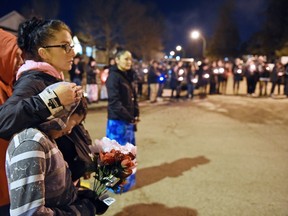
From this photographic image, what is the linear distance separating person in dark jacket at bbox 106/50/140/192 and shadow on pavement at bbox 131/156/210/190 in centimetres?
48

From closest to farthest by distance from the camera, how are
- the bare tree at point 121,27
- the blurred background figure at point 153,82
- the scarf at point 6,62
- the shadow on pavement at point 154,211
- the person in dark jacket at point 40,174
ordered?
the person in dark jacket at point 40,174
the scarf at point 6,62
the shadow on pavement at point 154,211
the blurred background figure at point 153,82
the bare tree at point 121,27

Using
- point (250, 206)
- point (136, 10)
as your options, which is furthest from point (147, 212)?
point (136, 10)

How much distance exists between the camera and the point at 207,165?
575 cm

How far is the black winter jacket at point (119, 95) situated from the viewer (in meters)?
4.37

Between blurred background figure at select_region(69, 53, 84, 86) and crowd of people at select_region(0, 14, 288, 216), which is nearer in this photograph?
crowd of people at select_region(0, 14, 288, 216)

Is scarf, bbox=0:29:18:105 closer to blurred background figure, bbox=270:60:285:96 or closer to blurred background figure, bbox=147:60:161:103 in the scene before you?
blurred background figure, bbox=147:60:161:103

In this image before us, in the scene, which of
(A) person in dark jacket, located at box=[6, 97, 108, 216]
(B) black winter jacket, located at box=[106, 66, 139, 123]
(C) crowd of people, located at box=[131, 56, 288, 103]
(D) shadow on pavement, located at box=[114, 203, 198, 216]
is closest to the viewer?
(A) person in dark jacket, located at box=[6, 97, 108, 216]

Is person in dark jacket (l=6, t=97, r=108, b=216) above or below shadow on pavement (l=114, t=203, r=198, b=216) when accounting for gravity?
above

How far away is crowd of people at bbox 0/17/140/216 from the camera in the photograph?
1.45 m

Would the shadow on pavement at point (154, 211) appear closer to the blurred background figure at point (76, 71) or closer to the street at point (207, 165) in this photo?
the street at point (207, 165)

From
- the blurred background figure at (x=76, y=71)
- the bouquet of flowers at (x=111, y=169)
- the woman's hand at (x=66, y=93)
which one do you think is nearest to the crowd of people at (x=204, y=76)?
the blurred background figure at (x=76, y=71)

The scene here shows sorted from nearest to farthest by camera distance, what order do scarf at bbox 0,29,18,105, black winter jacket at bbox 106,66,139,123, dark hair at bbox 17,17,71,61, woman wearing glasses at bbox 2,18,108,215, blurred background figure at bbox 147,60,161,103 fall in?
woman wearing glasses at bbox 2,18,108,215, dark hair at bbox 17,17,71,61, scarf at bbox 0,29,18,105, black winter jacket at bbox 106,66,139,123, blurred background figure at bbox 147,60,161,103

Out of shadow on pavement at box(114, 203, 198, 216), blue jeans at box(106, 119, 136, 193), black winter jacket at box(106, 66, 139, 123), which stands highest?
black winter jacket at box(106, 66, 139, 123)

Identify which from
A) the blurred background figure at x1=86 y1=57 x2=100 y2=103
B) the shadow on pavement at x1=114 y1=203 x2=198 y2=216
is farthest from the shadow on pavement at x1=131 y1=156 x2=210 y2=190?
the blurred background figure at x1=86 y1=57 x2=100 y2=103
